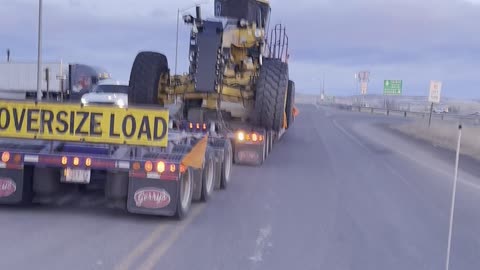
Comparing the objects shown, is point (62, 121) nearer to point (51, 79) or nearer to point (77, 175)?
point (77, 175)

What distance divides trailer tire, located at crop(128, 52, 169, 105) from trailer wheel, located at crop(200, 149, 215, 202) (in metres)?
7.90

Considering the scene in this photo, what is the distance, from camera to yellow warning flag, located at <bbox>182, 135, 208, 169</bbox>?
1173 centimetres

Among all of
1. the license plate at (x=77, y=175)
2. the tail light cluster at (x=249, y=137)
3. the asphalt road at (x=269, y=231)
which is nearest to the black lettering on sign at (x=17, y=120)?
the license plate at (x=77, y=175)

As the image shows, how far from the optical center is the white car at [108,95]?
26305 mm

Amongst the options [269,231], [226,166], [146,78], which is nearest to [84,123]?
[269,231]

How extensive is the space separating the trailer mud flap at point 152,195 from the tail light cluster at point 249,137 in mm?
9620

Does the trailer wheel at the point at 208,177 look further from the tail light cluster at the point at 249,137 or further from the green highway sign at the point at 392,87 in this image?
the green highway sign at the point at 392,87

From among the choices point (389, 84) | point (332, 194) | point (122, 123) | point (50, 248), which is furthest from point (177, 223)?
point (389, 84)

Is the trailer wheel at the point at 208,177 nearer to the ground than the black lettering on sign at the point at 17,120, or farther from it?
nearer to the ground

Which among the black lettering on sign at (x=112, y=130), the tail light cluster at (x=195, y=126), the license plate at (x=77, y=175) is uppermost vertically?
the black lettering on sign at (x=112, y=130)

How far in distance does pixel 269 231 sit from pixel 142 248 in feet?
7.65

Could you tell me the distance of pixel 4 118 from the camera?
1152cm

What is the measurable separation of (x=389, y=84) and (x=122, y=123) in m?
97.4

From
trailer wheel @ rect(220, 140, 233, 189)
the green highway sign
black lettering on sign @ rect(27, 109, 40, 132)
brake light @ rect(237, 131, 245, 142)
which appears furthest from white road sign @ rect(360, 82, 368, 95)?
black lettering on sign @ rect(27, 109, 40, 132)
